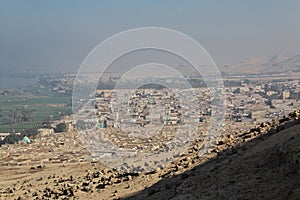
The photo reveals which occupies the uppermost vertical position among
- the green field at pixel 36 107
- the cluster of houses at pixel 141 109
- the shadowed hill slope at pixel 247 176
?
the shadowed hill slope at pixel 247 176

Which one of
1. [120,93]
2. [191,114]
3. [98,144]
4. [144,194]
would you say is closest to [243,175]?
[144,194]

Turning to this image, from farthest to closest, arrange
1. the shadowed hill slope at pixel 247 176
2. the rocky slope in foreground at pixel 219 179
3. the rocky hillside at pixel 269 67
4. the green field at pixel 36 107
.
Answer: the rocky hillside at pixel 269 67 → the green field at pixel 36 107 → the rocky slope in foreground at pixel 219 179 → the shadowed hill slope at pixel 247 176

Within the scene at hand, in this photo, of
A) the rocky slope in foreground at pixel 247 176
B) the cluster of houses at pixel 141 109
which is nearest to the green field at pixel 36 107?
the cluster of houses at pixel 141 109

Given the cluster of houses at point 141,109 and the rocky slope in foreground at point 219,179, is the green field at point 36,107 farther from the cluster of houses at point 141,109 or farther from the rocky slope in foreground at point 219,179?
the rocky slope in foreground at point 219,179

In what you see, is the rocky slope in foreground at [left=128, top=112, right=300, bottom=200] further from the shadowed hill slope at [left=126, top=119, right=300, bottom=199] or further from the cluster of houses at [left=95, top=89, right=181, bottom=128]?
the cluster of houses at [left=95, top=89, right=181, bottom=128]

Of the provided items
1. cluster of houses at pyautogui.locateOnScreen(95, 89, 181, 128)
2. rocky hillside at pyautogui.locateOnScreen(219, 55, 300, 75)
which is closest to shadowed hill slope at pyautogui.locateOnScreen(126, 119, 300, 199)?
cluster of houses at pyautogui.locateOnScreen(95, 89, 181, 128)

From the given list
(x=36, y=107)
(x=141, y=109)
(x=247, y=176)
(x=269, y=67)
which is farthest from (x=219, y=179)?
(x=269, y=67)

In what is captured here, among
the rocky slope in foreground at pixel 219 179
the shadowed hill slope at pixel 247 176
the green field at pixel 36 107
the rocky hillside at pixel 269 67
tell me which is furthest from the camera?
the rocky hillside at pixel 269 67
